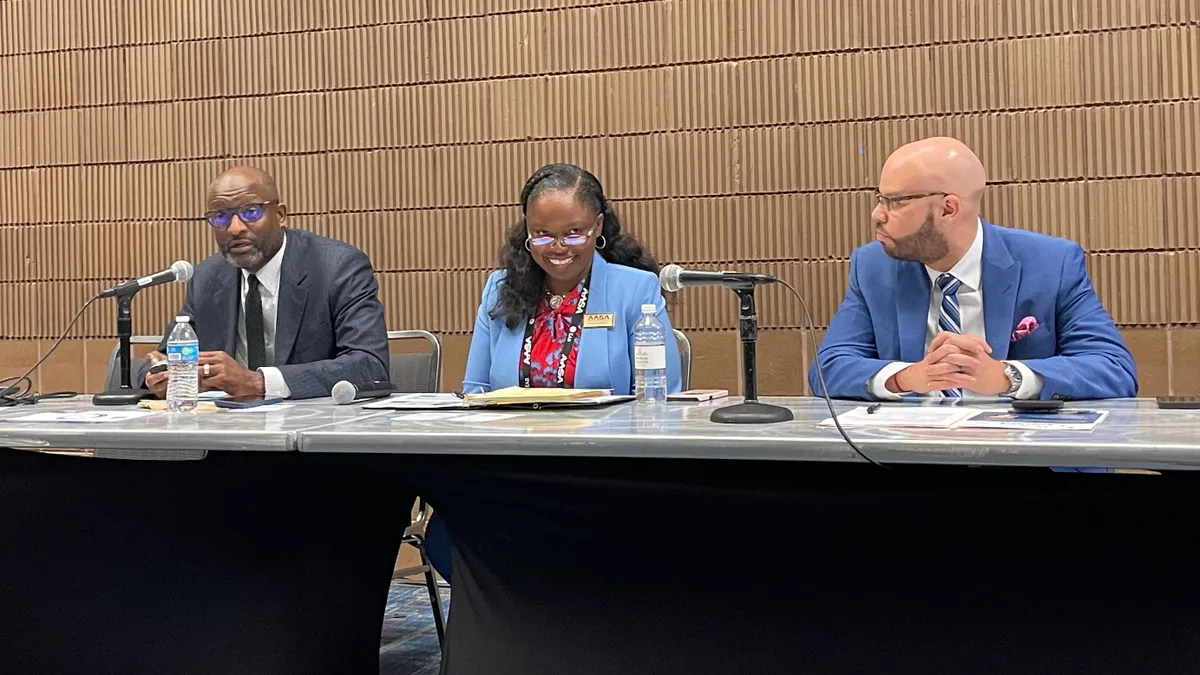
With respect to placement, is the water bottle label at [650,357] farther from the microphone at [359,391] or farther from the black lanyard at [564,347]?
the microphone at [359,391]

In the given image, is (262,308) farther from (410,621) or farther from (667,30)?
(667,30)

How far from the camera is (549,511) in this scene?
83.7 inches

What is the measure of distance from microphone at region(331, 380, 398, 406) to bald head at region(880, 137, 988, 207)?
1.31 meters

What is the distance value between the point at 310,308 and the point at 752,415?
1804 mm

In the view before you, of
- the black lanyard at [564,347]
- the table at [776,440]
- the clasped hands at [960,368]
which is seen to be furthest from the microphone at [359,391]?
the clasped hands at [960,368]

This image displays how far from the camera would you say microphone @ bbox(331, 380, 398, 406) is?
8.94ft

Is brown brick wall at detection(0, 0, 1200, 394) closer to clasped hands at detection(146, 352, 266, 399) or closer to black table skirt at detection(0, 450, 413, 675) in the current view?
clasped hands at detection(146, 352, 266, 399)

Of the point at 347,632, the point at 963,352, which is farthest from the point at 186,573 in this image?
the point at 963,352

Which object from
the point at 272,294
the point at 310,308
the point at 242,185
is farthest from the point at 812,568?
the point at 242,185

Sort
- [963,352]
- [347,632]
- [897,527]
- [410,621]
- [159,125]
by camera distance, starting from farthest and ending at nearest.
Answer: [159,125] < [410,621] < [347,632] < [963,352] < [897,527]

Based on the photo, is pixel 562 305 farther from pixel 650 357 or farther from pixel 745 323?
pixel 745 323

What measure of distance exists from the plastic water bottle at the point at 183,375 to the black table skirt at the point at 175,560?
0.18 m

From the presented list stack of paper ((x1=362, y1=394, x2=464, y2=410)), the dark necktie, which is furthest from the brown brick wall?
stack of paper ((x1=362, y1=394, x2=464, y2=410))

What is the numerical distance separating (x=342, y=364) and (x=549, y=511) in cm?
123
